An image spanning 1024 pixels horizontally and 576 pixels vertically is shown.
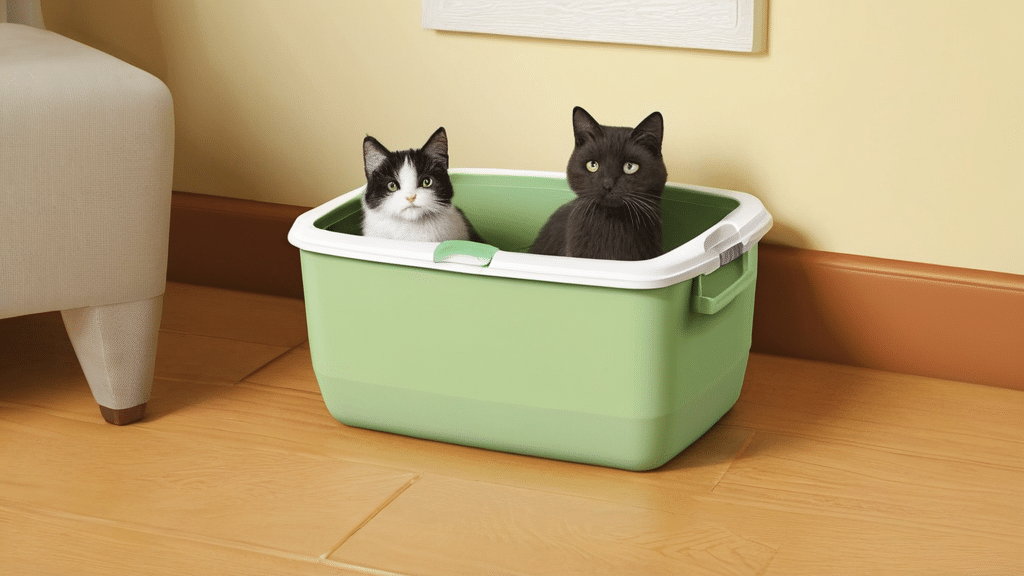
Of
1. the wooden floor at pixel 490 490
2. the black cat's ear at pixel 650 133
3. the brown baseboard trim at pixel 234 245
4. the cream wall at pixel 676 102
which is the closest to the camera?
the wooden floor at pixel 490 490

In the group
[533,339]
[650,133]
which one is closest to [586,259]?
[533,339]

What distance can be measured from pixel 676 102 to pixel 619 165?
284 mm

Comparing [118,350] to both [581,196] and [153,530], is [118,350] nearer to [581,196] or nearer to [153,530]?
[153,530]

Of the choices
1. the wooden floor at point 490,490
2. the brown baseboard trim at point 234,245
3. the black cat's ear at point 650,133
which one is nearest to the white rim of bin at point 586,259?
the black cat's ear at point 650,133

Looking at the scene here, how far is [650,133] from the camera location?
123cm

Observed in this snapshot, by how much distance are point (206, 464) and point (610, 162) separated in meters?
0.58

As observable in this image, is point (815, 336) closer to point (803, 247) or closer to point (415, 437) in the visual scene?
point (803, 247)

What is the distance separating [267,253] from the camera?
67.5 inches

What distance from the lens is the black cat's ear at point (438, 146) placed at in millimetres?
1313

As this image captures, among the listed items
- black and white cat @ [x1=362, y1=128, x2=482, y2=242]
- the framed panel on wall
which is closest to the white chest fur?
black and white cat @ [x1=362, y1=128, x2=482, y2=242]

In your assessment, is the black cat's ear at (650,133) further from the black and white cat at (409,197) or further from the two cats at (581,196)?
the black and white cat at (409,197)

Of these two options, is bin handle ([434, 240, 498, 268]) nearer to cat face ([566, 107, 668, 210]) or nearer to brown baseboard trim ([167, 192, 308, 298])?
cat face ([566, 107, 668, 210])

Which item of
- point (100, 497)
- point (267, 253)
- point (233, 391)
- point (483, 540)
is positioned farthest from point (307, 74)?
point (483, 540)

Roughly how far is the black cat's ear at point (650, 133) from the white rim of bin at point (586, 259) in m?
0.13
